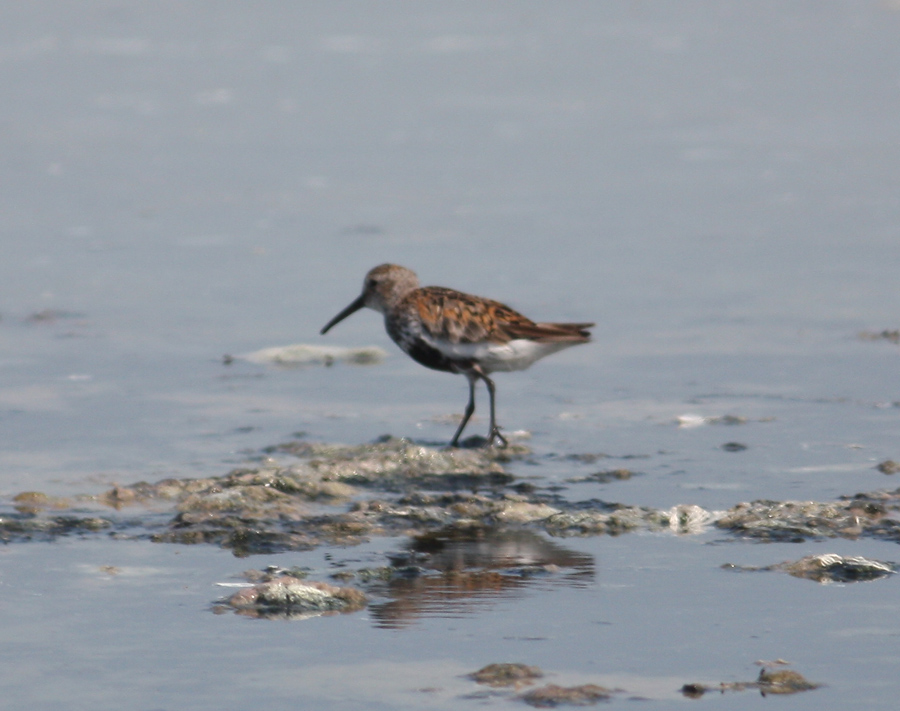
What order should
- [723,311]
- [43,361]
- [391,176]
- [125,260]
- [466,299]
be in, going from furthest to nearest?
[391,176], [125,260], [723,311], [43,361], [466,299]

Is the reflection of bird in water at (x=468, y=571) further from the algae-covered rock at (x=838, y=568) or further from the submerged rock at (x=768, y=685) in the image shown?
the submerged rock at (x=768, y=685)

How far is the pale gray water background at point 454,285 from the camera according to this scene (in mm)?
4969

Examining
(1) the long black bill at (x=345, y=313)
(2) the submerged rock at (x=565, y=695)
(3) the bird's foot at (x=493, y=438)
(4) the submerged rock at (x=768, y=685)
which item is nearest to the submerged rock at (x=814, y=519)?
(4) the submerged rock at (x=768, y=685)

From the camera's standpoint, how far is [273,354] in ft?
33.1

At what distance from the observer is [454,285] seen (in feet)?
38.2

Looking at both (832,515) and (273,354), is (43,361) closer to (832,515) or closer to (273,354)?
(273,354)

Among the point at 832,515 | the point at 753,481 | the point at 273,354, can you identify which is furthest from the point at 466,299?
the point at 832,515

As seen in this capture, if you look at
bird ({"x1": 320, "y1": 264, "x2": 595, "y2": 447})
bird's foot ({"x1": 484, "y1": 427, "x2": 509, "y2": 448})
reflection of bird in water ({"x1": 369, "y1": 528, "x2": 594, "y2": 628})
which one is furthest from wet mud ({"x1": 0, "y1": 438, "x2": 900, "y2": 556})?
bird ({"x1": 320, "y1": 264, "x2": 595, "y2": 447})

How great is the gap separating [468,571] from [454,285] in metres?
5.97

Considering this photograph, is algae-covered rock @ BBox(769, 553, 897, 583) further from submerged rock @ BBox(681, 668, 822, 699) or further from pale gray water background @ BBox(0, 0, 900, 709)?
submerged rock @ BBox(681, 668, 822, 699)

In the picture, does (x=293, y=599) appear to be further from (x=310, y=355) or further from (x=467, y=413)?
(x=310, y=355)

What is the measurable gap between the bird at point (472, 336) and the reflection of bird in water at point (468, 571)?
7.35ft

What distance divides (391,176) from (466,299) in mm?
6096

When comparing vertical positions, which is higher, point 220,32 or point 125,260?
point 220,32
